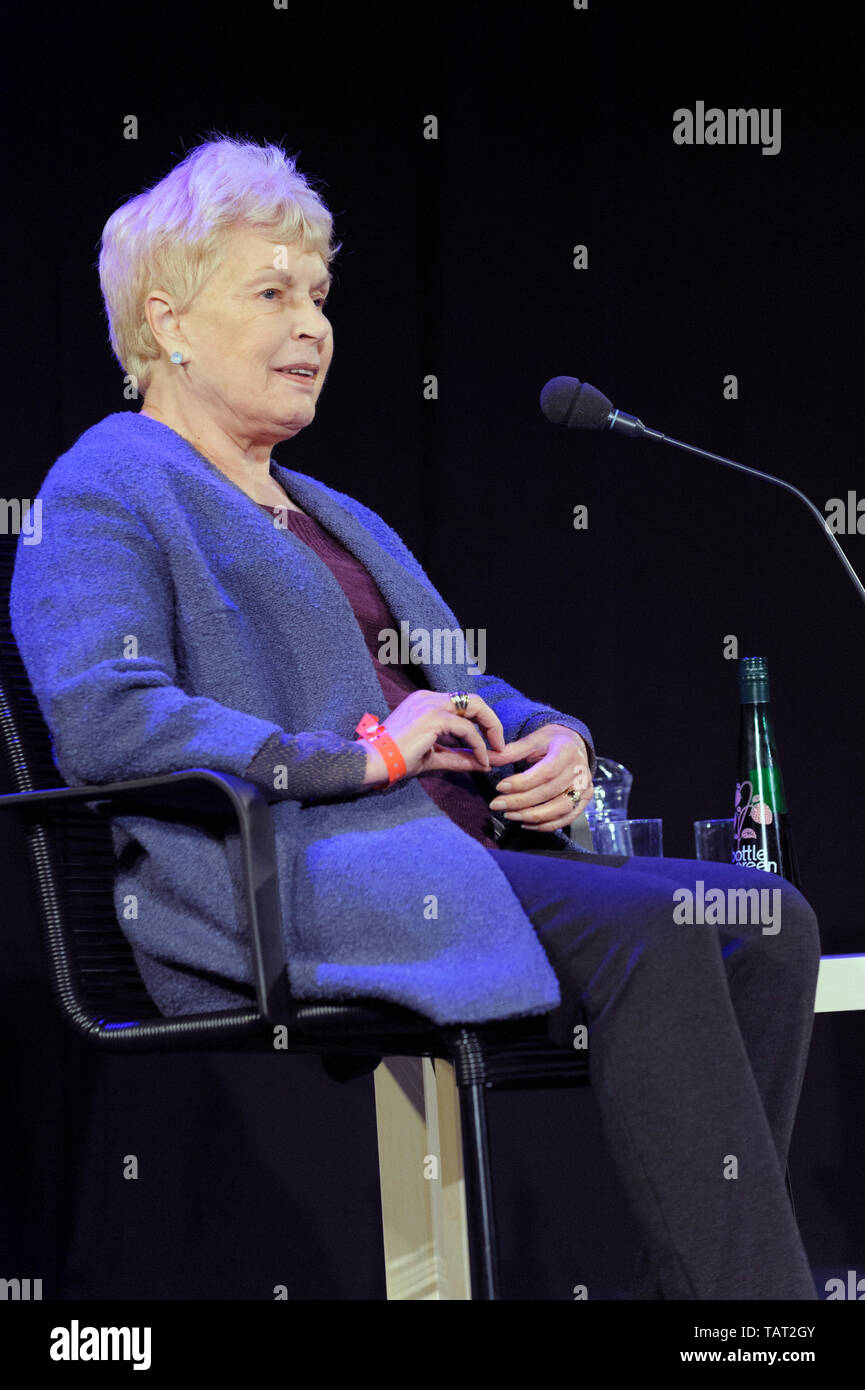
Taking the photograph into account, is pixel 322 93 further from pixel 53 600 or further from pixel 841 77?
pixel 53 600

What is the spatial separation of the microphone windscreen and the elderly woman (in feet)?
0.94

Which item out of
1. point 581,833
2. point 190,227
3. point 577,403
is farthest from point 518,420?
point 190,227

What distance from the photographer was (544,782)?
56.2 inches

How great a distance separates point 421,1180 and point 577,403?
2.97 ft

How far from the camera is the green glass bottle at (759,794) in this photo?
1771mm

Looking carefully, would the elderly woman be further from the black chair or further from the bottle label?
the bottle label

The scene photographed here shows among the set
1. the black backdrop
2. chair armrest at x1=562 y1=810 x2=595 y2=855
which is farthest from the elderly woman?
the black backdrop

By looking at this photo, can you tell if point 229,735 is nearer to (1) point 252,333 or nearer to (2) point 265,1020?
(2) point 265,1020

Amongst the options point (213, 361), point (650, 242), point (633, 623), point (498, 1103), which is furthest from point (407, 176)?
point (498, 1103)

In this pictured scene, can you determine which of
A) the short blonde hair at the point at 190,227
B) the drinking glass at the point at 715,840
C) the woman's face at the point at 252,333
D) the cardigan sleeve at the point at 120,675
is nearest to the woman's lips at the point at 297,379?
the woman's face at the point at 252,333

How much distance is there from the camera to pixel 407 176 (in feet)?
7.49

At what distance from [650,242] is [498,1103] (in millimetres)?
1404

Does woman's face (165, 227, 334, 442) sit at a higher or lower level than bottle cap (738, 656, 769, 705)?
higher

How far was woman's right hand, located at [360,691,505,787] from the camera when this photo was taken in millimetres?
1281
